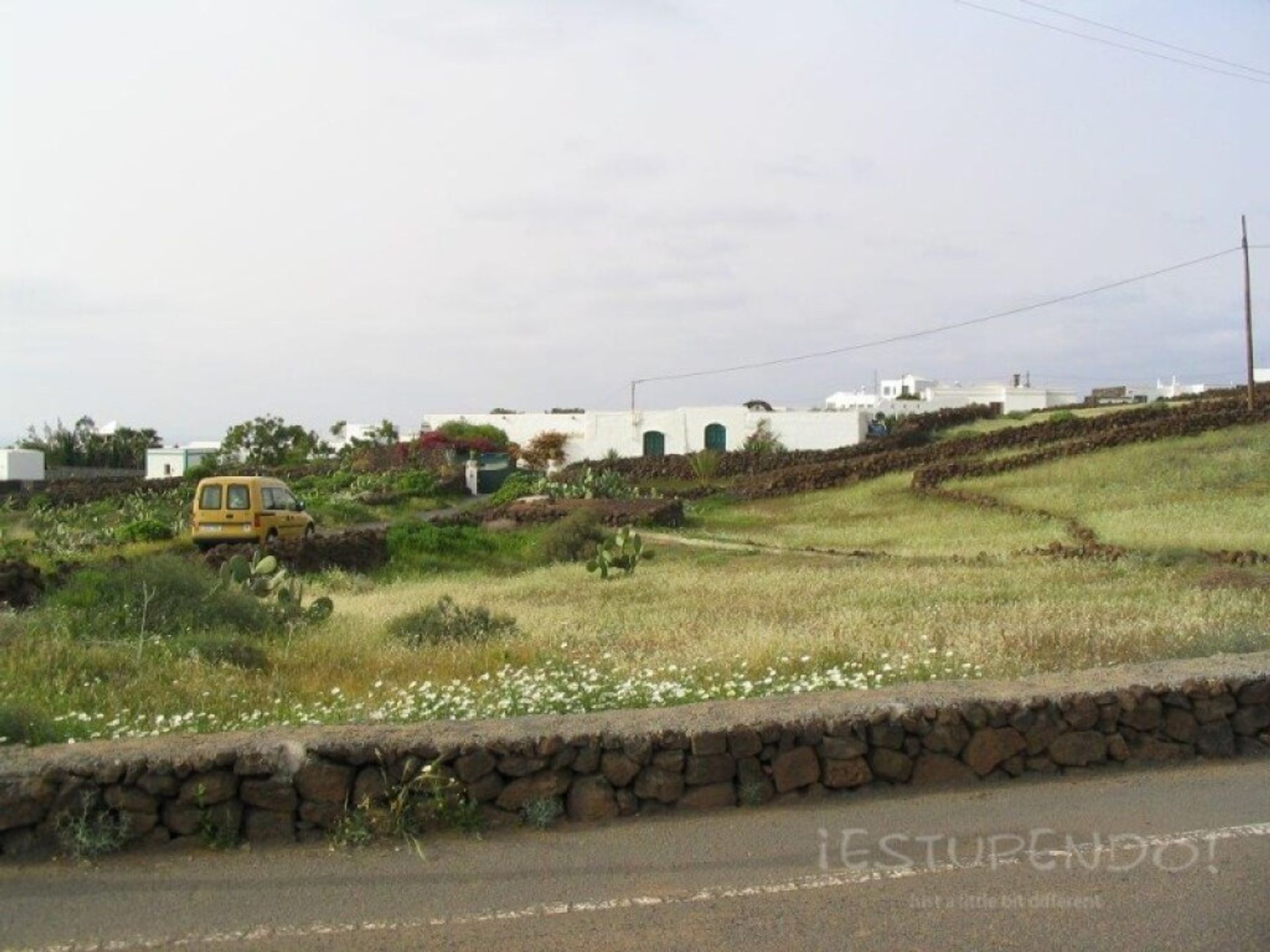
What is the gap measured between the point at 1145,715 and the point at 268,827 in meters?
5.25

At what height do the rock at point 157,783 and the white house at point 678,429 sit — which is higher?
the white house at point 678,429

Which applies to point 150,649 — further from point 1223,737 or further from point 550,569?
point 550,569

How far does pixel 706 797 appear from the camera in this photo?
7.48 meters

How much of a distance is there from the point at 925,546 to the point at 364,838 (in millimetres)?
22870

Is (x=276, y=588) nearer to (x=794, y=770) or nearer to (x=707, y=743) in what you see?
(x=707, y=743)

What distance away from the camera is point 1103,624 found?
13.3 metres

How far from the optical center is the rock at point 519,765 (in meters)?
7.27

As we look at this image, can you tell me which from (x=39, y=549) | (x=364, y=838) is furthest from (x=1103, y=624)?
(x=39, y=549)

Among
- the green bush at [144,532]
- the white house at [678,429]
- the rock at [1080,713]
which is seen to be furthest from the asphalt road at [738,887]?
the white house at [678,429]

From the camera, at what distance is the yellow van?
95.7 ft

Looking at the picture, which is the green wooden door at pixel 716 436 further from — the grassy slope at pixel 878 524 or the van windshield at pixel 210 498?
the van windshield at pixel 210 498

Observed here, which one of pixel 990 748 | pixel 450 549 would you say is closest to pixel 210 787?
pixel 990 748

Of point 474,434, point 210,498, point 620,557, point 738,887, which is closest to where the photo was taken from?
point 738,887

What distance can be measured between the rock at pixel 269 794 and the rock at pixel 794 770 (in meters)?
2.61
